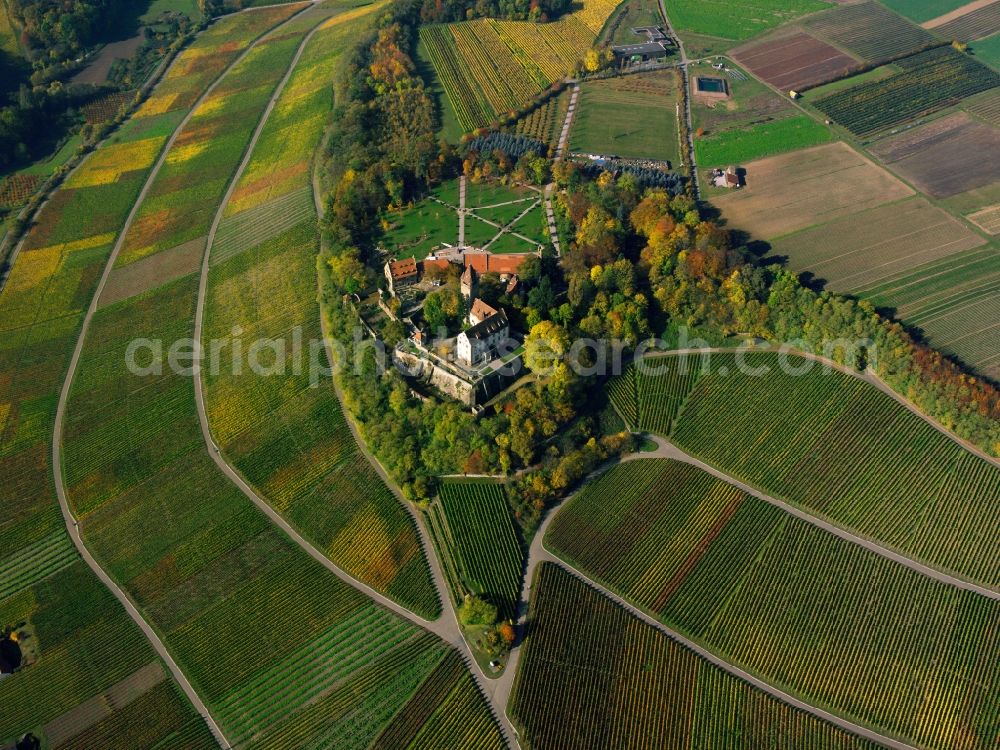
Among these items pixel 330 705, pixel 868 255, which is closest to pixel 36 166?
pixel 330 705

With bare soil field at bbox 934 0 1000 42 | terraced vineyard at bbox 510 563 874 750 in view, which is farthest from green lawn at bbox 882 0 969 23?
terraced vineyard at bbox 510 563 874 750

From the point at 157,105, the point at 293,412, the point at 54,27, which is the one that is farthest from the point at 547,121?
the point at 54,27

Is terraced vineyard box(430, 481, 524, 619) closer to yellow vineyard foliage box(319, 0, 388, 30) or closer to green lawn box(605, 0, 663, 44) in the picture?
green lawn box(605, 0, 663, 44)

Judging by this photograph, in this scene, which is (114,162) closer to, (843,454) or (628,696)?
(628,696)

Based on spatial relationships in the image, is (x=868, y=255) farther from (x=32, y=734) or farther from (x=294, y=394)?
(x=32, y=734)

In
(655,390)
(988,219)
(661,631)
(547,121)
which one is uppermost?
(547,121)

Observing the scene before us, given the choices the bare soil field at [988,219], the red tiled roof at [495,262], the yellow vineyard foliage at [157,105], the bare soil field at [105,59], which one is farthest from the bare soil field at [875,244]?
the bare soil field at [105,59]

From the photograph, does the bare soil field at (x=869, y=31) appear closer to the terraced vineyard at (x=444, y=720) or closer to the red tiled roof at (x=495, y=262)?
the red tiled roof at (x=495, y=262)
